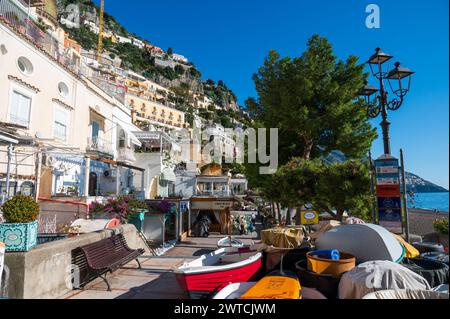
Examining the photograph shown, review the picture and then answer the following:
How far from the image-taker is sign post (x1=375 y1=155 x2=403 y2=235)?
25.5 ft

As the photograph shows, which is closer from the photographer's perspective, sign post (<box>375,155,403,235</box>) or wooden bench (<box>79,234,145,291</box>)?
wooden bench (<box>79,234,145,291</box>)

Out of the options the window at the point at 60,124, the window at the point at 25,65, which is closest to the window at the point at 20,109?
the window at the point at 25,65

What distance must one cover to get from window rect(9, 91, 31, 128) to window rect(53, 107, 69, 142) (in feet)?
6.49

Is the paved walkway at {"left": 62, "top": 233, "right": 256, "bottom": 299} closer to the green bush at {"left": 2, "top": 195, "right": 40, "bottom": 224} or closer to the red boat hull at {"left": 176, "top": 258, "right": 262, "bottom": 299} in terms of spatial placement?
the red boat hull at {"left": 176, "top": 258, "right": 262, "bottom": 299}

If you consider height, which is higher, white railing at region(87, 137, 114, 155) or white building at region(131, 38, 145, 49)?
white building at region(131, 38, 145, 49)

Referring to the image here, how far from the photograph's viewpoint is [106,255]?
19.7 feet

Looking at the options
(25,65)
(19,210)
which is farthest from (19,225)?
(25,65)

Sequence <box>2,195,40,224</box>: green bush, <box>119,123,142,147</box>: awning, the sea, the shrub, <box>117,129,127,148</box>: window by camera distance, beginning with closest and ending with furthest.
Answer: <box>2,195,40,224</box>: green bush
the sea
the shrub
<box>117,129,127,148</box>: window
<box>119,123,142,147</box>: awning

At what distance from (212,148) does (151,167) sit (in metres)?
41.0

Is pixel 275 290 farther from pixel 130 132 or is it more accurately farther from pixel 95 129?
pixel 130 132

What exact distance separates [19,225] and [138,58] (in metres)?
128

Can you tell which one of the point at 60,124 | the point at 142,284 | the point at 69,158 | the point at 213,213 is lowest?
the point at 213,213

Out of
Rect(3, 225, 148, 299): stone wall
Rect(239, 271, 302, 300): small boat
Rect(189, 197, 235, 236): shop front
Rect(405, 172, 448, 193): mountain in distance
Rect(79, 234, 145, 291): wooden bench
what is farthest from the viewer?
Rect(189, 197, 235, 236): shop front

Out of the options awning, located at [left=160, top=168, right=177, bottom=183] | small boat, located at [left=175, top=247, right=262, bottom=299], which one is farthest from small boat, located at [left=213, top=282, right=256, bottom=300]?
awning, located at [left=160, top=168, right=177, bottom=183]
